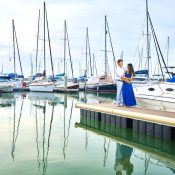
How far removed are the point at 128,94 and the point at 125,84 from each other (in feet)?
1.61

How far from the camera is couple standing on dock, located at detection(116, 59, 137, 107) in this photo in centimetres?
1426

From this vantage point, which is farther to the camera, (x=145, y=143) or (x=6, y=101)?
(x=6, y=101)

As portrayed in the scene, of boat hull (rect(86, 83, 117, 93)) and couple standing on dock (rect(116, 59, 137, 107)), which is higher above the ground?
couple standing on dock (rect(116, 59, 137, 107))

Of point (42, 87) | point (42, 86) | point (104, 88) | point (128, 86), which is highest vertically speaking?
point (128, 86)

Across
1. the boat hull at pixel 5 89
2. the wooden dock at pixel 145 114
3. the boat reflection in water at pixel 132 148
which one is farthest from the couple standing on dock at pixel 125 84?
the boat hull at pixel 5 89

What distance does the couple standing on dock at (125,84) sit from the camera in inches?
561

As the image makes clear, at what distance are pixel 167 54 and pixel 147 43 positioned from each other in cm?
2250

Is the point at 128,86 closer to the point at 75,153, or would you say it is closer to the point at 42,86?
the point at 75,153

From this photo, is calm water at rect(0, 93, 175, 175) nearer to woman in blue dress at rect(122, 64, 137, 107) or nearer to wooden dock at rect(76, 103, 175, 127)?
wooden dock at rect(76, 103, 175, 127)

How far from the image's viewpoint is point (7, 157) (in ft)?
31.7

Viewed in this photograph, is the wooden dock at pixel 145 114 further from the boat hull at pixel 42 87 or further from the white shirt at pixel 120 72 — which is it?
the boat hull at pixel 42 87

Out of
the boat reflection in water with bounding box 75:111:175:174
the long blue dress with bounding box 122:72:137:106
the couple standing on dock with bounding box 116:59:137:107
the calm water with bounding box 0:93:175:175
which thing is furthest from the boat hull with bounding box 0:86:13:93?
the long blue dress with bounding box 122:72:137:106

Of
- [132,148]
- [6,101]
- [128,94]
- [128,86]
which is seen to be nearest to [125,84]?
[128,86]

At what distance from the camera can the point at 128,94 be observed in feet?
48.4
